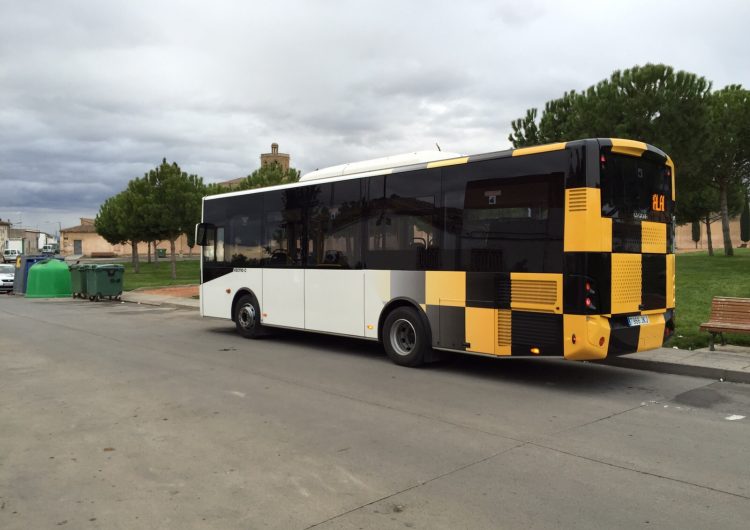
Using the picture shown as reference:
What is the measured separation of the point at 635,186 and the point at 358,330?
192 inches

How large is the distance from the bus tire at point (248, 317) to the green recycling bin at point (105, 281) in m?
13.8

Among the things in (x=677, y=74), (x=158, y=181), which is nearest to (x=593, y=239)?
(x=677, y=74)

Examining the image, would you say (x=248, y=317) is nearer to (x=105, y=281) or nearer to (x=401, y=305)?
(x=401, y=305)

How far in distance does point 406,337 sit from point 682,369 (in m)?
4.06

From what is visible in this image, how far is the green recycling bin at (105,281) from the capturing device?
2466 cm

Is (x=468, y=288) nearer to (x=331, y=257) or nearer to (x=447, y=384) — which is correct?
(x=447, y=384)

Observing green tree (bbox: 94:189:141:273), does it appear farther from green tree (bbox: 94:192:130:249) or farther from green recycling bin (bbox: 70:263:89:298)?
green recycling bin (bbox: 70:263:89:298)

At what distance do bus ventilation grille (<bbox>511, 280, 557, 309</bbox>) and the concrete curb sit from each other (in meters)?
2.65

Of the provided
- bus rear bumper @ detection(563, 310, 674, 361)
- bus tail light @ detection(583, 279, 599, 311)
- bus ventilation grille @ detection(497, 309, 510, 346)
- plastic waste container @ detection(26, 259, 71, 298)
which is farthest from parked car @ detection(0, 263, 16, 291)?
bus tail light @ detection(583, 279, 599, 311)

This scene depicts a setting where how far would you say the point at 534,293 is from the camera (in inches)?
303

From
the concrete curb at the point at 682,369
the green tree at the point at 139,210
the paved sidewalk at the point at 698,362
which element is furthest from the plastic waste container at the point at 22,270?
the paved sidewalk at the point at 698,362

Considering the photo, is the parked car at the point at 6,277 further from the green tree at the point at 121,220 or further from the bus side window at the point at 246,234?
the bus side window at the point at 246,234

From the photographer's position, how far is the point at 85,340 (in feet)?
40.6

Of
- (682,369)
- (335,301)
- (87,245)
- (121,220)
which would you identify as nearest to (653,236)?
(682,369)
